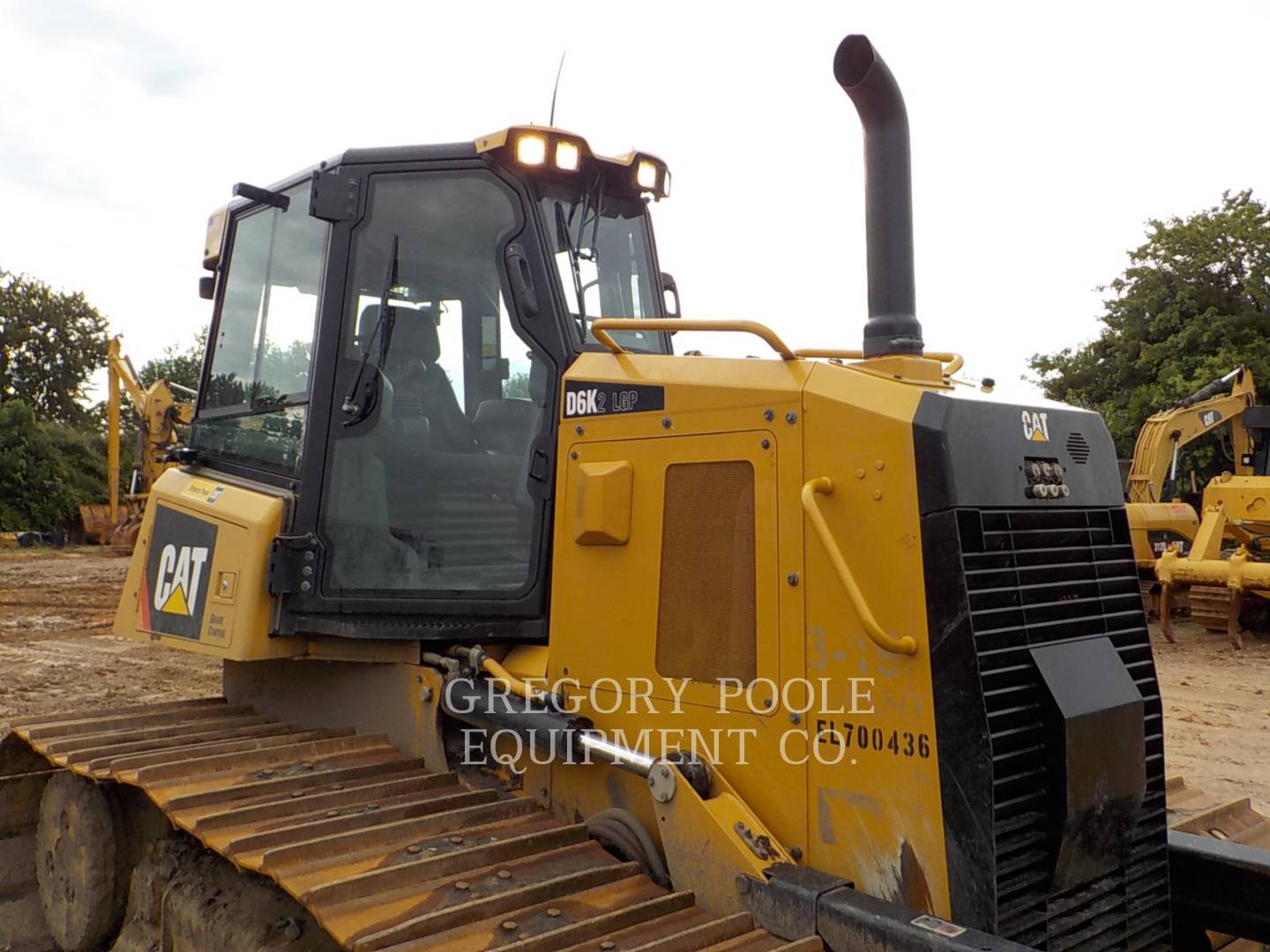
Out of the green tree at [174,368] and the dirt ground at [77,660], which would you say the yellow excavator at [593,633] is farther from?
the green tree at [174,368]

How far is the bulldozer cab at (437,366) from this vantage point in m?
3.37

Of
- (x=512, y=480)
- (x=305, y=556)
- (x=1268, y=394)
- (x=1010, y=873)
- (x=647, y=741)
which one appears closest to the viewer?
(x=1010, y=873)

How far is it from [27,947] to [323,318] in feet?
8.53

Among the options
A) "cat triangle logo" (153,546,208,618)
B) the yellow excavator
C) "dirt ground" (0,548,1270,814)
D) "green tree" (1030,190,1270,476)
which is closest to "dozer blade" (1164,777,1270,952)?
the yellow excavator

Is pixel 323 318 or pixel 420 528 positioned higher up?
pixel 323 318

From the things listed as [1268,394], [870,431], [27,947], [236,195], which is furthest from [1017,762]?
[1268,394]

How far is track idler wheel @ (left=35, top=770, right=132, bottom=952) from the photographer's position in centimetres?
375

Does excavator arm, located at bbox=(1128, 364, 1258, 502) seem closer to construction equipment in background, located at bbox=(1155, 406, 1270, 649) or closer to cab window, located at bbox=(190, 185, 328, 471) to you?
construction equipment in background, located at bbox=(1155, 406, 1270, 649)

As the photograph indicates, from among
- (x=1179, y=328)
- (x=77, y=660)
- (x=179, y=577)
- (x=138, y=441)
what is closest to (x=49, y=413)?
(x=138, y=441)

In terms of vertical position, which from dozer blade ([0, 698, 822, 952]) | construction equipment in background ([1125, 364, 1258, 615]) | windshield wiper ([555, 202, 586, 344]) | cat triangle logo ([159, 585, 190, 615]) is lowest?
dozer blade ([0, 698, 822, 952])

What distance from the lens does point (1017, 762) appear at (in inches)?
96.0

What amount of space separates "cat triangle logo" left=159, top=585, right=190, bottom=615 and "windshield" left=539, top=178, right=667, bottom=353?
5.71ft

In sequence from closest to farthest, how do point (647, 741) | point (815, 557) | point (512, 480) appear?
point (815, 557), point (647, 741), point (512, 480)

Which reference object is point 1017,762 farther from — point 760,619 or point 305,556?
point 305,556
